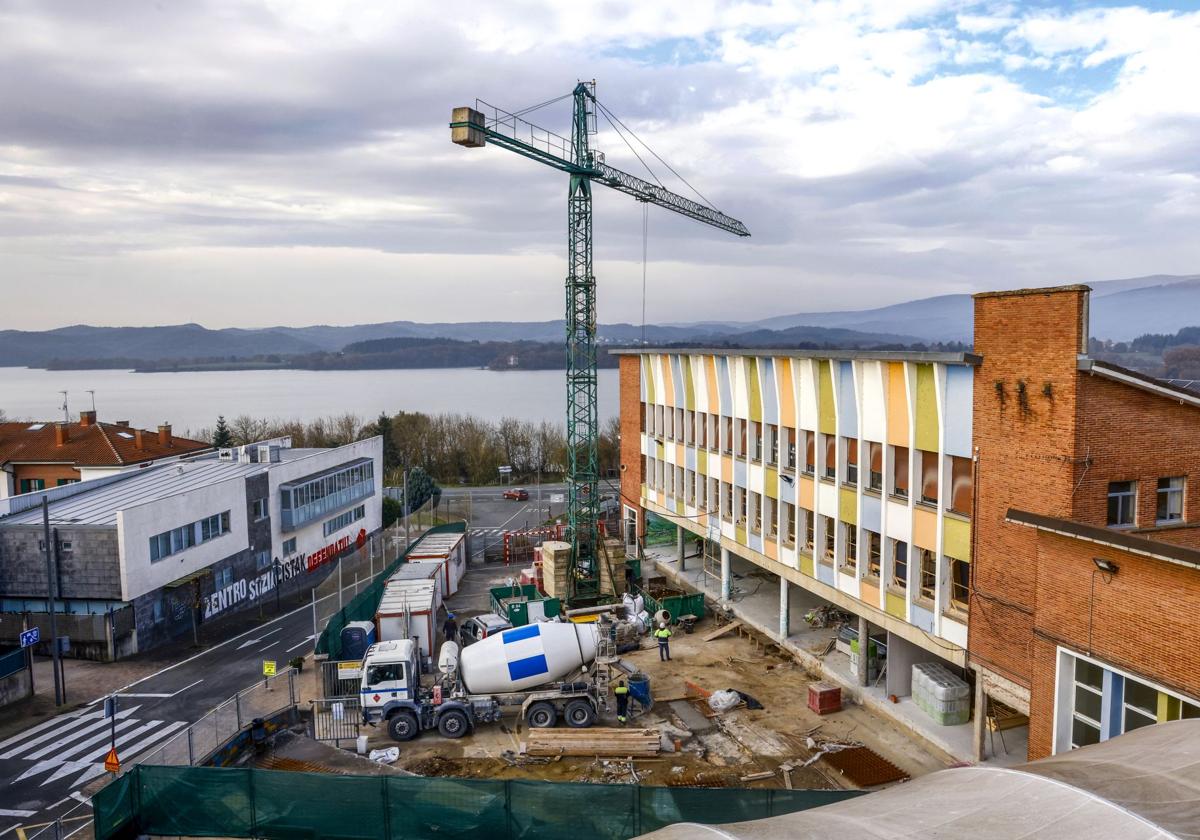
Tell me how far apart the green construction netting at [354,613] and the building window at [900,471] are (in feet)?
64.0

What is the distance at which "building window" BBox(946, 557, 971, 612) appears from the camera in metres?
23.0

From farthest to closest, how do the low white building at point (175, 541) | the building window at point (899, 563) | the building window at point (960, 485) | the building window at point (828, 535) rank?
the low white building at point (175, 541) → the building window at point (828, 535) → the building window at point (899, 563) → the building window at point (960, 485)

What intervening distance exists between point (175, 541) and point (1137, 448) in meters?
35.1

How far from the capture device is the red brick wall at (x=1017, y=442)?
19.7 metres

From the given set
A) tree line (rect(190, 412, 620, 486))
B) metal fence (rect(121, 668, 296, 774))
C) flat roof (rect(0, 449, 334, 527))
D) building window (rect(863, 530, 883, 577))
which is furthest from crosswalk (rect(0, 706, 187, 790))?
tree line (rect(190, 412, 620, 486))

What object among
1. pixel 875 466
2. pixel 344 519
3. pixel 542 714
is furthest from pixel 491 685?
pixel 344 519

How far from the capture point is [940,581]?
76.8ft

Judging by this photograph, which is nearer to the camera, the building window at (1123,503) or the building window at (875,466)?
the building window at (1123,503)

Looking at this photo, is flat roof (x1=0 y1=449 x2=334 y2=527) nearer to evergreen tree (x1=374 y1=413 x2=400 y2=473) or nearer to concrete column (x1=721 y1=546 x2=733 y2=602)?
concrete column (x1=721 y1=546 x2=733 y2=602)

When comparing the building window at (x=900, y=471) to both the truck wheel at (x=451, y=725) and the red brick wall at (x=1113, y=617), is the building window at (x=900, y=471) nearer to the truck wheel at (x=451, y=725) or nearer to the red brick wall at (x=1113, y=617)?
the red brick wall at (x=1113, y=617)

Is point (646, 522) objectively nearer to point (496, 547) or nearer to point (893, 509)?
point (496, 547)

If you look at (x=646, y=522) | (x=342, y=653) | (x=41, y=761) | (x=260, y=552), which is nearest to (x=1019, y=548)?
(x=342, y=653)

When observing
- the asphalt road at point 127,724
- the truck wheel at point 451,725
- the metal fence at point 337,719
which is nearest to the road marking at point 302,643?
the asphalt road at point 127,724

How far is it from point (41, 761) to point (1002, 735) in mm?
26212
